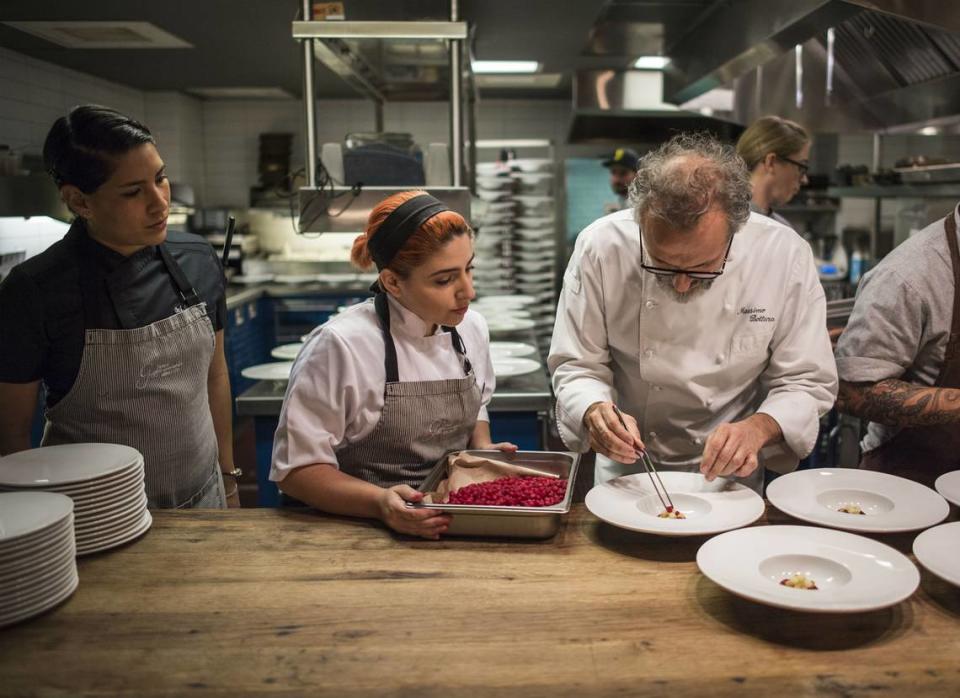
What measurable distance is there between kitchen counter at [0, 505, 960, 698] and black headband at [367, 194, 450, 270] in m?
0.62

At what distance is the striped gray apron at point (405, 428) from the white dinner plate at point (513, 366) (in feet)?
4.53

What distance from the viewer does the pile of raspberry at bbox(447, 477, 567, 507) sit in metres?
1.66

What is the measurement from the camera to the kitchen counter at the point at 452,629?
1.19 meters

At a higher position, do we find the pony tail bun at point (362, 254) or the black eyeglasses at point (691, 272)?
the pony tail bun at point (362, 254)

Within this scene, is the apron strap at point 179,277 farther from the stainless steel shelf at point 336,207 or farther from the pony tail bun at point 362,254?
the stainless steel shelf at point 336,207

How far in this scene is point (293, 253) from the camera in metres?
8.01

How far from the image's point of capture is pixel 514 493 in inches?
66.3

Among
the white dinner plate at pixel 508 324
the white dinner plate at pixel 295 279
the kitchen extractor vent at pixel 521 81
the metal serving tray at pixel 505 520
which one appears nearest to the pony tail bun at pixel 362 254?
the metal serving tray at pixel 505 520

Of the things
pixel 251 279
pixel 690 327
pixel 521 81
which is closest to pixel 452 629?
pixel 690 327

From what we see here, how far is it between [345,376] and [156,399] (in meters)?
0.61

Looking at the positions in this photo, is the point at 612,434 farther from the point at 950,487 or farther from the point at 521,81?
the point at 521,81

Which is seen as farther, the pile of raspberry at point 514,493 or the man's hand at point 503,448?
the man's hand at point 503,448

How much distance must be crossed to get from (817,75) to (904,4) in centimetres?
296

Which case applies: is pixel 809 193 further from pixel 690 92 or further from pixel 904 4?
pixel 904 4
